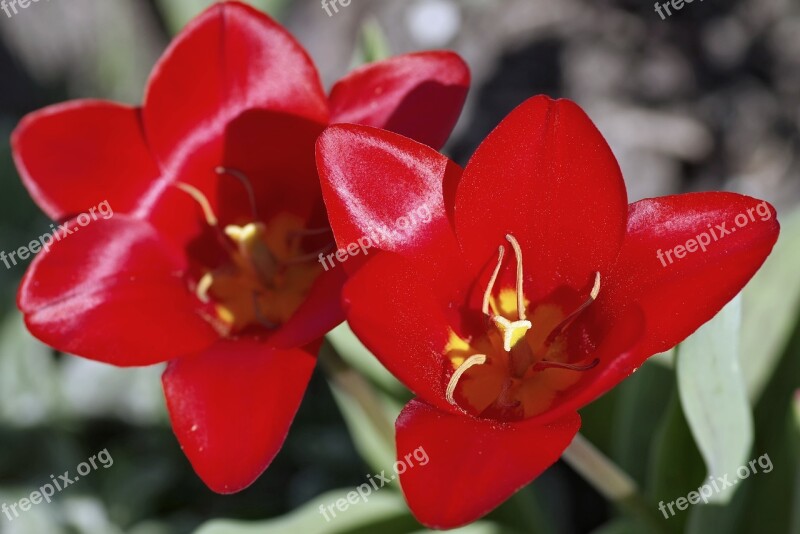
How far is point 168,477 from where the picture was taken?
2287mm

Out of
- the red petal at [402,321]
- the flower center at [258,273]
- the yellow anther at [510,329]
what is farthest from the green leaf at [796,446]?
the flower center at [258,273]

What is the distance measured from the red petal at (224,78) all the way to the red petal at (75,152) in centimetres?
6

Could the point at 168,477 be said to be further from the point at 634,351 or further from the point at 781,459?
the point at 634,351

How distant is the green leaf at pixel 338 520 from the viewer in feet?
5.01

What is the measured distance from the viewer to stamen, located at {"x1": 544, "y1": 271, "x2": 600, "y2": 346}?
4.11 feet

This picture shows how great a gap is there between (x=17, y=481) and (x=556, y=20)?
219cm

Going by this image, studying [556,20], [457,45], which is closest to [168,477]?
[457,45]

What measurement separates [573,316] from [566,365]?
8cm

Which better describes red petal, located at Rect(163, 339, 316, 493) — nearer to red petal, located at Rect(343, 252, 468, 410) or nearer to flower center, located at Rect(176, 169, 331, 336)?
red petal, located at Rect(343, 252, 468, 410)

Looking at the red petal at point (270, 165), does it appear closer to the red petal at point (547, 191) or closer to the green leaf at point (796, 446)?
the red petal at point (547, 191)

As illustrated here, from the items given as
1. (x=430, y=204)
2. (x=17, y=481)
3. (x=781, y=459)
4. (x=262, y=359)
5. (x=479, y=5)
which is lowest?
(x=17, y=481)
